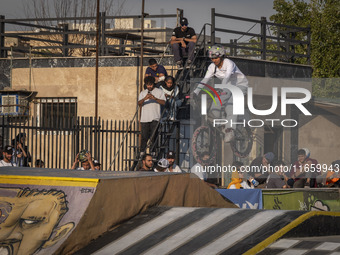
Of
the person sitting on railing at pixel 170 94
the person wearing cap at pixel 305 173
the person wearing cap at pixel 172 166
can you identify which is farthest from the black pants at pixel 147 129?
the person wearing cap at pixel 305 173

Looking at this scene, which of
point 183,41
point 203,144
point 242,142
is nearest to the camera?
point 183,41

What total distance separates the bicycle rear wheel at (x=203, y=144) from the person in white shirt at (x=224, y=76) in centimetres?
58

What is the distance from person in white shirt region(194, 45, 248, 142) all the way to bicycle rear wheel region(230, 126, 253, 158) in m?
0.29

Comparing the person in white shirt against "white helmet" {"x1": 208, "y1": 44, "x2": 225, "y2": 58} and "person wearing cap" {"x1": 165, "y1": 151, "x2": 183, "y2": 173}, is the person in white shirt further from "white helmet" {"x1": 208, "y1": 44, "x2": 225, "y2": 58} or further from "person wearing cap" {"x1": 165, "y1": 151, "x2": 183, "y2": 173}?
"person wearing cap" {"x1": 165, "y1": 151, "x2": 183, "y2": 173}

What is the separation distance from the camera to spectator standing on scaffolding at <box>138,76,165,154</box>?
16672mm

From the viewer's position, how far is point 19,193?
5906 mm

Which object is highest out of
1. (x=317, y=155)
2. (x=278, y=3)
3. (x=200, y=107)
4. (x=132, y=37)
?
(x=278, y=3)

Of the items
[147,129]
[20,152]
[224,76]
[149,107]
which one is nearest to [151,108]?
[149,107]

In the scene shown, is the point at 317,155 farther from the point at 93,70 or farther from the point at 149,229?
the point at 149,229

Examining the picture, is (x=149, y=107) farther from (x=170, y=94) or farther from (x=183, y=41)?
(x=183, y=41)

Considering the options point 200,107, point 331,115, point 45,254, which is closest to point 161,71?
point 200,107

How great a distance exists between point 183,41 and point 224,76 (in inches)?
62.2

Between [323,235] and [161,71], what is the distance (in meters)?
12.9

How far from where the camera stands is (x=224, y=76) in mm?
18156
